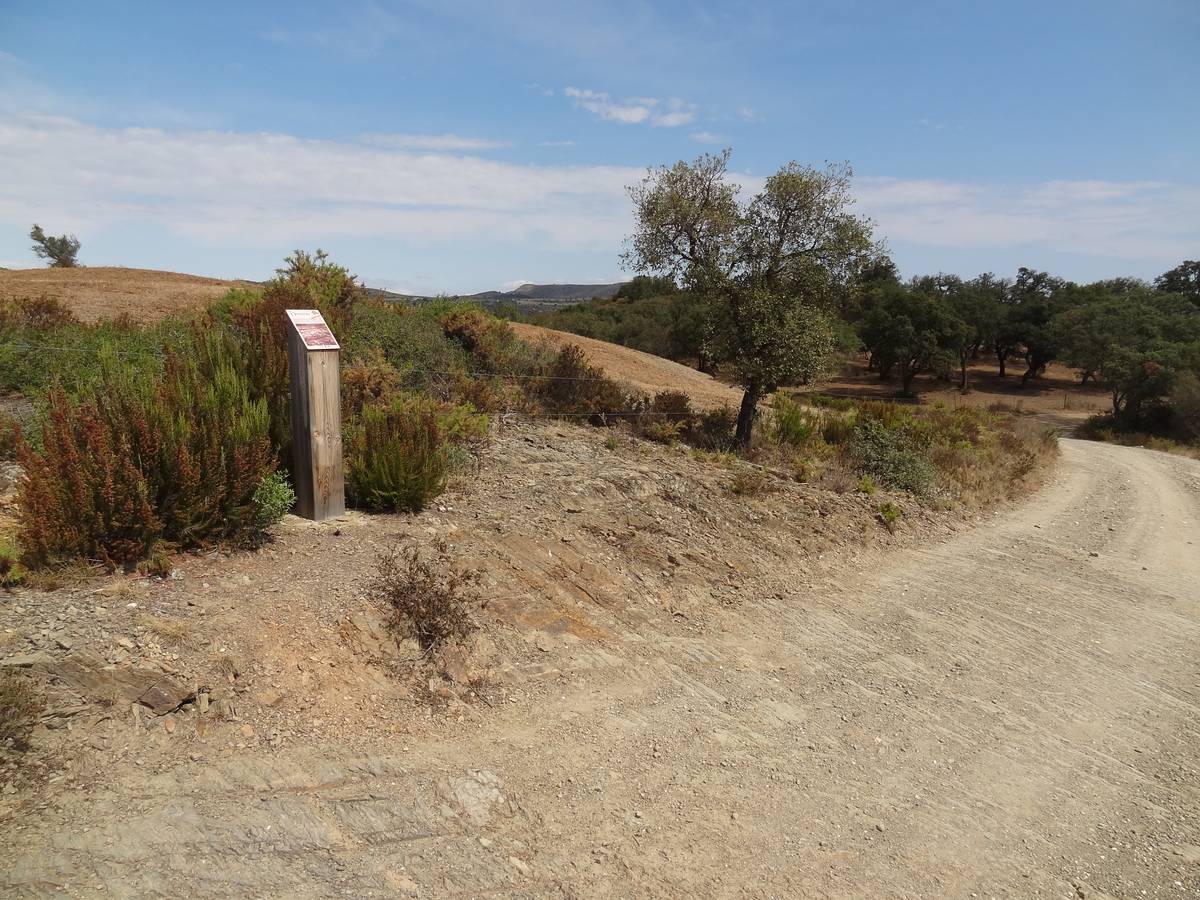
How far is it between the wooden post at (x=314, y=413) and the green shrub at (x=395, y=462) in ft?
1.57

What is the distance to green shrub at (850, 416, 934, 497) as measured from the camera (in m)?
11.8

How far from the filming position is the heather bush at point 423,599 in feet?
16.8

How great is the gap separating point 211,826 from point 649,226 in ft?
33.8

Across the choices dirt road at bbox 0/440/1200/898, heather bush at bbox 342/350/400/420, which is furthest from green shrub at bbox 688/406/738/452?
heather bush at bbox 342/350/400/420

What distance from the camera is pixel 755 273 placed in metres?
11.9

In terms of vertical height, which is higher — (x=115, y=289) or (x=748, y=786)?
(x=115, y=289)

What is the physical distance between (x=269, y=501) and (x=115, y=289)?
14.9 m

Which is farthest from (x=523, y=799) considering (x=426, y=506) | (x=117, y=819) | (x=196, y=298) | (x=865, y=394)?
(x=865, y=394)

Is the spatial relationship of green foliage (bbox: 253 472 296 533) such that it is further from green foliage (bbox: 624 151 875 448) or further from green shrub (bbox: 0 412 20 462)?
green foliage (bbox: 624 151 875 448)

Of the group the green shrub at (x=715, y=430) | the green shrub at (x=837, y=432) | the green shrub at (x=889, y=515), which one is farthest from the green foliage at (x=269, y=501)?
the green shrub at (x=837, y=432)

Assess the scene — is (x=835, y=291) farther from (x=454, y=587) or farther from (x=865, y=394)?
(x=865, y=394)

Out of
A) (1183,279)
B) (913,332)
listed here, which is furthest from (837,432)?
(1183,279)

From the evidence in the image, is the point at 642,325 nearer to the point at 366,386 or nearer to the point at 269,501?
the point at 366,386

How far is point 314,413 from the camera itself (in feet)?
19.5
